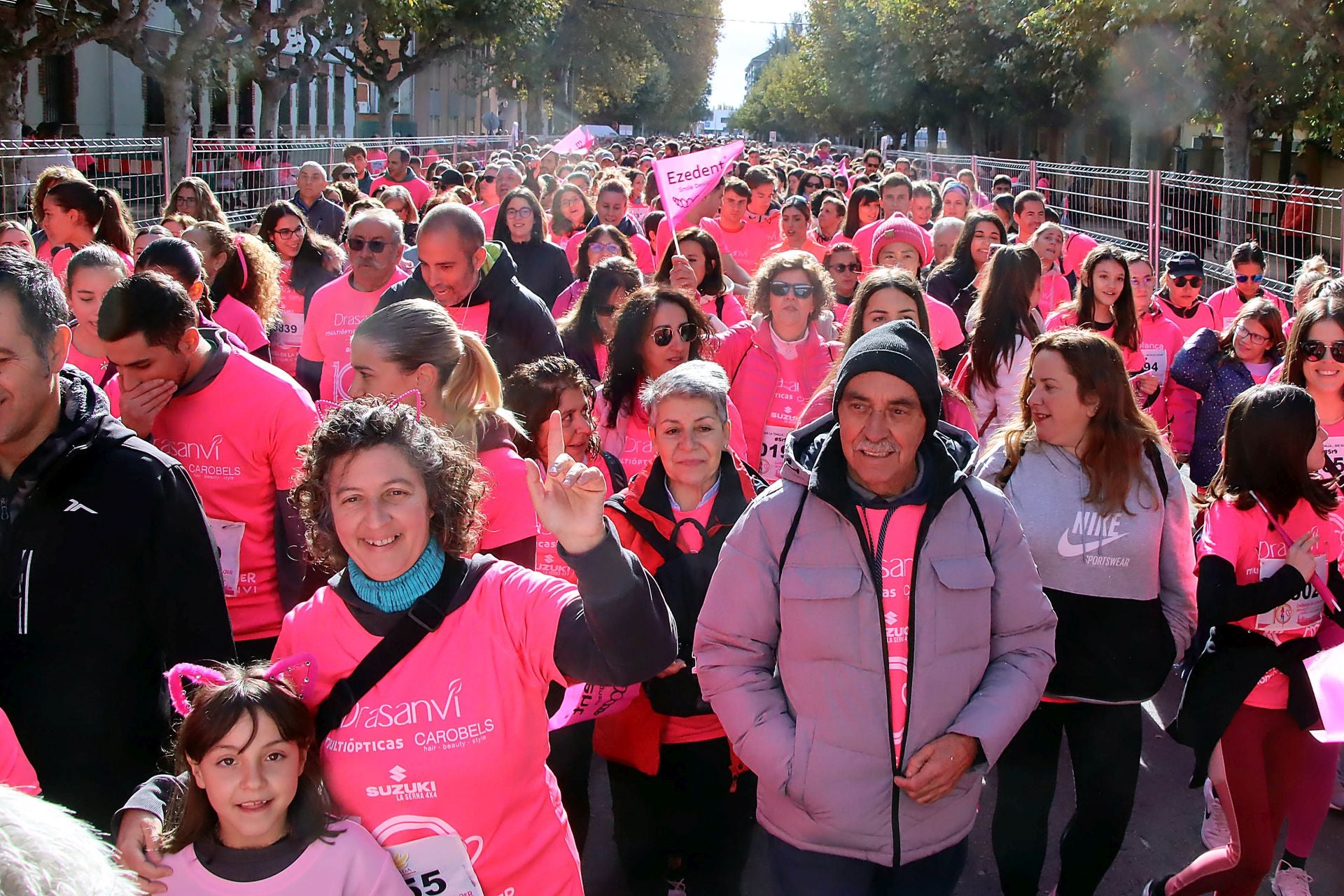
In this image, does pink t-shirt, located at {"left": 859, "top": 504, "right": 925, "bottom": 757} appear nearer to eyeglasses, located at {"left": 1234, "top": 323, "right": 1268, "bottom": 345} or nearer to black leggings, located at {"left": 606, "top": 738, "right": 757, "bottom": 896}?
black leggings, located at {"left": 606, "top": 738, "right": 757, "bottom": 896}

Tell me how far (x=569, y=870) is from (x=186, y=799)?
74 cm

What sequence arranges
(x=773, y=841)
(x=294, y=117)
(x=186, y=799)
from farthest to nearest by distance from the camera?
1. (x=294, y=117)
2. (x=773, y=841)
3. (x=186, y=799)

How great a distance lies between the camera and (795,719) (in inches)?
119

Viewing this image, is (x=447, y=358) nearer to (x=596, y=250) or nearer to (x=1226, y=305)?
(x=596, y=250)

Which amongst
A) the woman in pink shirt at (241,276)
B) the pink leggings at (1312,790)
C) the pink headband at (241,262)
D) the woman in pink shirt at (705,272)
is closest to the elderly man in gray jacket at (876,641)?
the pink leggings at (1312,790)

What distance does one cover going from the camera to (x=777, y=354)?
569cm

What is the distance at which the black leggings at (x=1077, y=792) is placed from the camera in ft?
12.5

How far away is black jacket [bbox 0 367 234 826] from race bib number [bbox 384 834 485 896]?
0.69 metres

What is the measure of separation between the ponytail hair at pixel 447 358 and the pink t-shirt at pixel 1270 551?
211cm

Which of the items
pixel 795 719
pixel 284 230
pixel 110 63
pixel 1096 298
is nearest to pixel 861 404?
pixel 795 719

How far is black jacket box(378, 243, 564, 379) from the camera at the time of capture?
17.8ft

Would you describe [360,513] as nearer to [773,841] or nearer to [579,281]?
[773,841]

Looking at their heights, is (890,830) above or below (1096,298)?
below

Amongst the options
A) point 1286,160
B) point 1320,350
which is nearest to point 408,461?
point 1320,350
